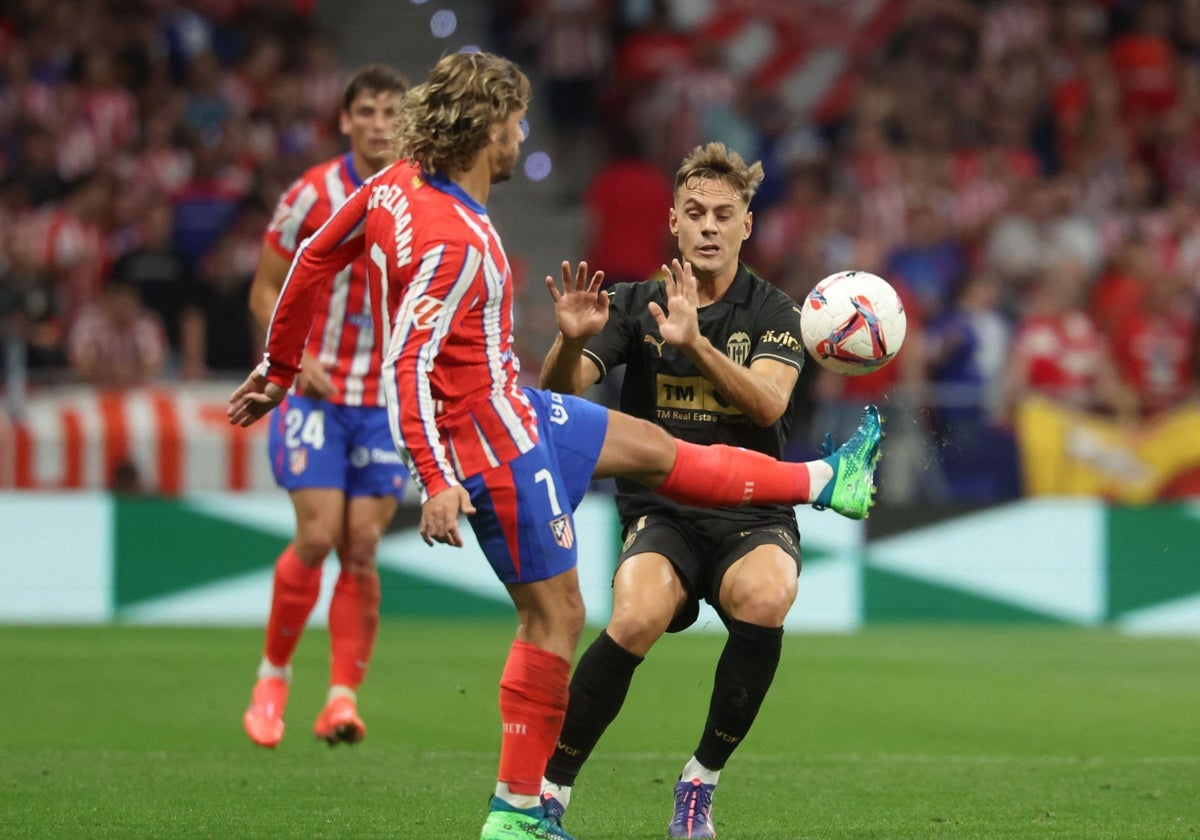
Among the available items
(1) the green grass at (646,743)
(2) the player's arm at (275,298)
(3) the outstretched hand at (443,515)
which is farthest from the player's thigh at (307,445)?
(3) the outstretched hand at (443,515)

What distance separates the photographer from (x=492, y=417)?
16.0 ft

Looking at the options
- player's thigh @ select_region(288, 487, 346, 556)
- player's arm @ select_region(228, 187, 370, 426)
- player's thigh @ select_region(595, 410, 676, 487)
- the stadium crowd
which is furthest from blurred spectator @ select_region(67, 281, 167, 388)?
player's thigh @ select_region(595, 410, 676, 487)

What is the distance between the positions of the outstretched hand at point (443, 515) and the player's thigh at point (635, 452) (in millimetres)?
563

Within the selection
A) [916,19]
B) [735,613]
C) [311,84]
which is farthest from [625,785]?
[916,19]

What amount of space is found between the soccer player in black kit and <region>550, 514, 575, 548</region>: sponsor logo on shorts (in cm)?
60

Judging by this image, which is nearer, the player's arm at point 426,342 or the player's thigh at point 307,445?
the player's arm at point 426,342

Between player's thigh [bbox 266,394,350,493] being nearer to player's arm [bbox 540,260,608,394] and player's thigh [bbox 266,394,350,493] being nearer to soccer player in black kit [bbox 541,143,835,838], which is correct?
soccer player in black kit [bbox 541,143,835,838]

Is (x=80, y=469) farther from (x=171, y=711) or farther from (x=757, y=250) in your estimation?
(x=757, y=250)

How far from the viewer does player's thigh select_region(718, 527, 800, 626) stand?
544cm

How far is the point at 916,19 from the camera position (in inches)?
669

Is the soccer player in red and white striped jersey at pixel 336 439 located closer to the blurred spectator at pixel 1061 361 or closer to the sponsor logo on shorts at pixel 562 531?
the sponsor logo on shorts at pixel 562 531

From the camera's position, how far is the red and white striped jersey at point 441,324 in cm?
473

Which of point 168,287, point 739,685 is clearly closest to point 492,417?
point 739,685

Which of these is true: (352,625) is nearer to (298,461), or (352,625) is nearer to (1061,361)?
(298,461)
